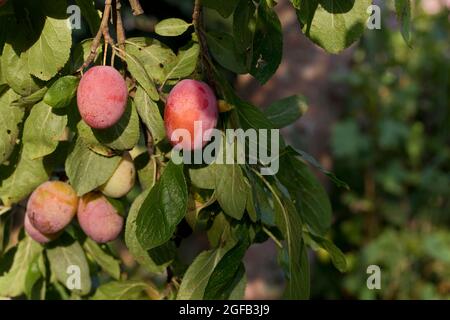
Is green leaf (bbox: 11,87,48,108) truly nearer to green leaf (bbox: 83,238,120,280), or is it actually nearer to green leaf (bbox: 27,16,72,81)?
green leaf (bbox: 27,16,72,81)

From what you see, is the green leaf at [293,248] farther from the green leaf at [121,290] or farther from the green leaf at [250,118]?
the green leaf at [121,290]

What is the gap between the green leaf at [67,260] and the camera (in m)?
0.96

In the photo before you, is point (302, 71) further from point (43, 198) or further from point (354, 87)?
point (43, 198)

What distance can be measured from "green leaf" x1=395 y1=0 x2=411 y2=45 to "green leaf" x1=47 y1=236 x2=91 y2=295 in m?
0.50

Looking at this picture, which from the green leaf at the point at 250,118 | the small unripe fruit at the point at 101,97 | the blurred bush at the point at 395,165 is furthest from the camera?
the blurred bush at the point at 395,165

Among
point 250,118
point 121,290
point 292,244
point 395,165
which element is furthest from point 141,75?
point 395,165

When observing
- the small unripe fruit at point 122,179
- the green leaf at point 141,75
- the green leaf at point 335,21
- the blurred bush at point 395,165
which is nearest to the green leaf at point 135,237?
the small unripe fruit at point 122,179

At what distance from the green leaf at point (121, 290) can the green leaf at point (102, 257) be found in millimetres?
16

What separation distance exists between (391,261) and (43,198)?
1619 millimetres

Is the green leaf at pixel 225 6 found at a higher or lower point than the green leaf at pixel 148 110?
higher

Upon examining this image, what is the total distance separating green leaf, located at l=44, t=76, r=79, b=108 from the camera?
0.73 m

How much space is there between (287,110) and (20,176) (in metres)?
0.37

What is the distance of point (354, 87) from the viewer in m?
2.60
